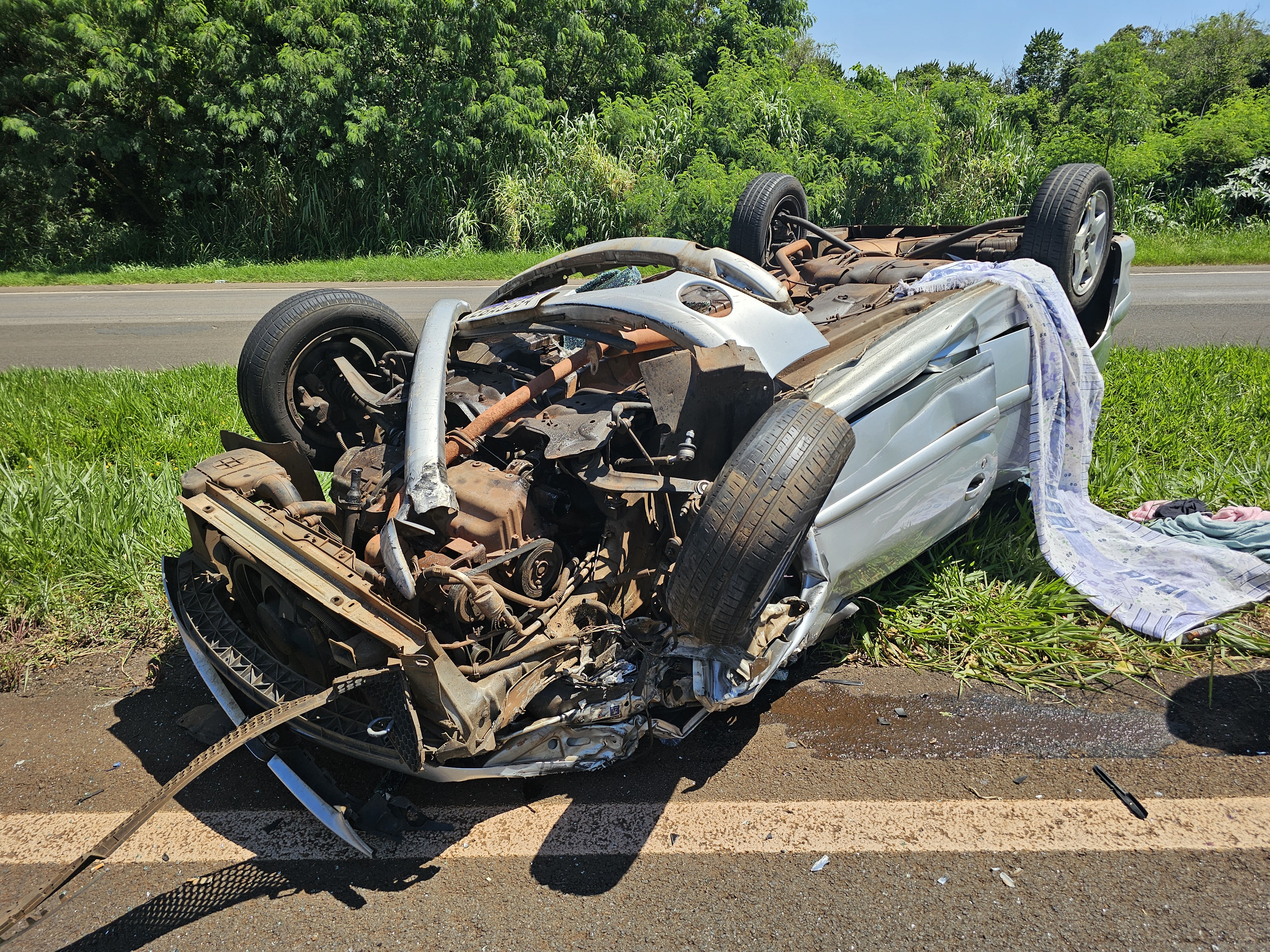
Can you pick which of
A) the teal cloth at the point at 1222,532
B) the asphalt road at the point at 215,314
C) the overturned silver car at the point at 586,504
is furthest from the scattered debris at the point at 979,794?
the asphalt road at the point at 215,314

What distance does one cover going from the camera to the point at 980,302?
3.68 meters

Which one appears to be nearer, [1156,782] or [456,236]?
[1156,782]

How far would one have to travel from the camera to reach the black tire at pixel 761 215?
5688 mm

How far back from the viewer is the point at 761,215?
566 cm

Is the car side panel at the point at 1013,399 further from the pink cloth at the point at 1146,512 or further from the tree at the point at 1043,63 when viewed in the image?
the tree at the point at 1043,63

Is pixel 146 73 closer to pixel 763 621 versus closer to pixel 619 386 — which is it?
pixel 619 386

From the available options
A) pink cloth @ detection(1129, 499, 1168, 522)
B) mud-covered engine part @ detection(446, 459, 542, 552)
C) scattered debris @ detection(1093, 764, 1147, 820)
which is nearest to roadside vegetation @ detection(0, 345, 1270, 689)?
pink cloth @ detection(1129, 499, 1168, 522)

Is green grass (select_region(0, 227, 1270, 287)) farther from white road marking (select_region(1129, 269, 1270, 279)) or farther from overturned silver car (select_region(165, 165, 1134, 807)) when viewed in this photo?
overturned silver car (select_region(165, 165, 1134, 807))

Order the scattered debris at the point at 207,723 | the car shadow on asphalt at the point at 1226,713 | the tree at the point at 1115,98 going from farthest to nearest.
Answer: the tree at the point at 1115,98 → the scattered debris at the point at 207,723 → the car shadow on asphalt at the point at 1226,713

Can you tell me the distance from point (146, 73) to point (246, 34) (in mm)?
2029

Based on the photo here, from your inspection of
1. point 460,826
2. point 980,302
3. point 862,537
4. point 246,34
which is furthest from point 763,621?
point 246,34

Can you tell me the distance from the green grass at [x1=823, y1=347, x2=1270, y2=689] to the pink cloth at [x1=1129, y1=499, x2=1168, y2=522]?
0.14 meters

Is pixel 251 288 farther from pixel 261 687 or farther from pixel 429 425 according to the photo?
pixel 261 687

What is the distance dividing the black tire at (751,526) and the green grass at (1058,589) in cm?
129
